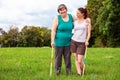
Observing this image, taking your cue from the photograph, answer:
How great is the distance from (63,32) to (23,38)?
92992 mm

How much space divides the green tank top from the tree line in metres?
90.1

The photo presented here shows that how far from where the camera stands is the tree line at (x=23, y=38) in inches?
4183

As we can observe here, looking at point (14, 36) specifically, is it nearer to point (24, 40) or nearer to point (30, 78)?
point (24, 40)

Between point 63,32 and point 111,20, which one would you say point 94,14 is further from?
point 63,32

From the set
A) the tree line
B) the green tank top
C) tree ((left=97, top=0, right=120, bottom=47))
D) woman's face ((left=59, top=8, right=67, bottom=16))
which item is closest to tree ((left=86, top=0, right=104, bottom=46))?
tree ((left=97, top=0, right=120, bottom=47))

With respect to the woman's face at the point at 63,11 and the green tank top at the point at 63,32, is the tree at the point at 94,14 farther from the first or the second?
the woman's face at the point at 63,11

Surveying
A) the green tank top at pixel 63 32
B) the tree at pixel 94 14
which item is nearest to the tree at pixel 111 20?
the tree at pixel 94 14

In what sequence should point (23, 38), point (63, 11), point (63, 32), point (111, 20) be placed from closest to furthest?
point (63, 11), point (63, 32), point (111, 20), point (23, 38)

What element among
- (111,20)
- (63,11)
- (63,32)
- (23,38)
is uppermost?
(63,11)

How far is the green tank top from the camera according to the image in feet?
43.8

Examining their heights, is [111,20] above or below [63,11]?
Answer: below

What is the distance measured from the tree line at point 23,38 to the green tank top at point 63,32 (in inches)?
3548

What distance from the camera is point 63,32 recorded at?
528 inches

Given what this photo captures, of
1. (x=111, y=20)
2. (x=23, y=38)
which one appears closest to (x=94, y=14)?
(x=111, y=20)
